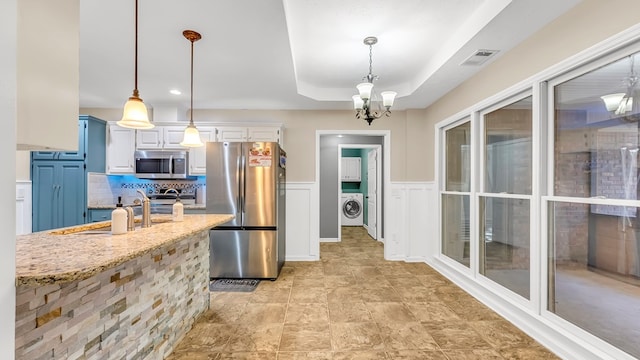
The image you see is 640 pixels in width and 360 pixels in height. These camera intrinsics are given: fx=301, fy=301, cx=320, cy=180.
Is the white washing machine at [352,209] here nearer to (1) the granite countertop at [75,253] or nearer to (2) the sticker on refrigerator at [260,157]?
(2) the sticker on refrigerator at [260,157]

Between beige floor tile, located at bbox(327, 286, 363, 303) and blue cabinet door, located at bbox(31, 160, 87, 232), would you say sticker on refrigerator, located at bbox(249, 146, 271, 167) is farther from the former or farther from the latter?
blue cabinet door, located at bbox(31, 160, 87, 232)

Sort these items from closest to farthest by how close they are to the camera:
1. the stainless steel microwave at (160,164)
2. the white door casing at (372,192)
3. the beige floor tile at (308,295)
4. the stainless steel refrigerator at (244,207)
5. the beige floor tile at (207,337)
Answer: the beige floor tile at (207,337)
the beige floor tile at (308,295)
the stainless steel refrigerator at (244,207)
the stainless steel microwave at (160,164)
the white door casing at (372,192)

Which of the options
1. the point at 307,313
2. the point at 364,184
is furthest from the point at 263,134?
the point at 364,184

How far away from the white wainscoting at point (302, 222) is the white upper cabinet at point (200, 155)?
1312 millimetres

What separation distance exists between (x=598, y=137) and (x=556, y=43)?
75cm

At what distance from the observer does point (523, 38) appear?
8.15ft

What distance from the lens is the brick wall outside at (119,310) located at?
3.79 ft

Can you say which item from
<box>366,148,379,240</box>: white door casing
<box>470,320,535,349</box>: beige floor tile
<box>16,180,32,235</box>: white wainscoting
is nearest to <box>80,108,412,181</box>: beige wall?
<box>366,148,379,240</box>: white door casing

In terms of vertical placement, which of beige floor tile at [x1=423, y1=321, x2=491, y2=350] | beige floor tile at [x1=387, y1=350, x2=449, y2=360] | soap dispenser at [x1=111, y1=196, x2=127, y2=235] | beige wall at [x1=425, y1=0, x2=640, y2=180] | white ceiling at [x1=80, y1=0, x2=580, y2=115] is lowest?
beige floor tile at [x1=387, y1=350, x2=449, y2=360]

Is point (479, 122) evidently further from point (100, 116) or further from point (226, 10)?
point (100, 116)

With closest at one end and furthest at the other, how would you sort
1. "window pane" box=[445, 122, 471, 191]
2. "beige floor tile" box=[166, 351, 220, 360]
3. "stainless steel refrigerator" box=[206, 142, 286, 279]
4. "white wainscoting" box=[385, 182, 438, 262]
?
"beige floor tile" box=[166, 351, 220, 360] < "window pane" box=[445, 122, 471, 191] < "stainless steel refrigerator" box=[206, 142, 286, 279] < "white wainscoting" box=[385, 182, 438, 262]

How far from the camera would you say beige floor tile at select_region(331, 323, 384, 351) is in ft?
7.41

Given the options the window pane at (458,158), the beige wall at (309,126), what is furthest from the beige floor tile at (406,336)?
the beige wall at (309,126)

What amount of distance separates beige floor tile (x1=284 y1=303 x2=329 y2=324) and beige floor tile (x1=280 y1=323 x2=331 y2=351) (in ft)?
0.31
